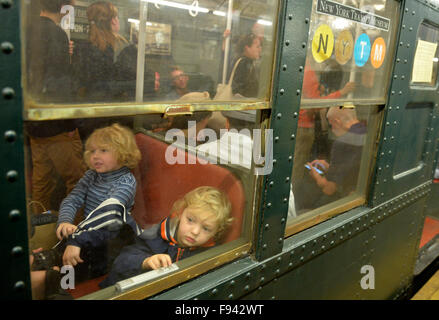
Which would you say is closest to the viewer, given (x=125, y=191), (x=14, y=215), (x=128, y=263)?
(x=14, y=215)

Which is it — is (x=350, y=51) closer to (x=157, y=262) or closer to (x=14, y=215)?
(x=157, y=262)

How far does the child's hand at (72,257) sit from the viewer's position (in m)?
1.55

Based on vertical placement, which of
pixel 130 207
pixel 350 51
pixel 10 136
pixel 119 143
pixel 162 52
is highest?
pixel 350 51

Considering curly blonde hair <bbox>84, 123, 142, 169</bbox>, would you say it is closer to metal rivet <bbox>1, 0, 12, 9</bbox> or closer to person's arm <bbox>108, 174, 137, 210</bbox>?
person's arm <bbox>108, 174, 137, 210</bbox>

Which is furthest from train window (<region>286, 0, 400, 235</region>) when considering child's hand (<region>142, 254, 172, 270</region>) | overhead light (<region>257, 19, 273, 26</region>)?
child's hand (<region>142, 254, 172, 270</region>)

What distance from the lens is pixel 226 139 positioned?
210 centimetres

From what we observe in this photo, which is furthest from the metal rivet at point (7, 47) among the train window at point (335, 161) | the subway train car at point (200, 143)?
the train window at point (335, 161)

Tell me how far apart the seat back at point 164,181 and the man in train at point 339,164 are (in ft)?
2.03

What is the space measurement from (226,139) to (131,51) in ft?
3.06

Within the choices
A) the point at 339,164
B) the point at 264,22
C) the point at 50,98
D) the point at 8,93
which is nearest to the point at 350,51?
the point at 264,22

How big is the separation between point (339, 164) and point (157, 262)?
4.51 feet

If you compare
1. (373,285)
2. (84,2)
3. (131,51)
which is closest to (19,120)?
(131,51)

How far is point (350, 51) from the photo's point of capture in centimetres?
180

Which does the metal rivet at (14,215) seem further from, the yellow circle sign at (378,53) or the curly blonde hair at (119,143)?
the yellow circle sign at (378,53)
